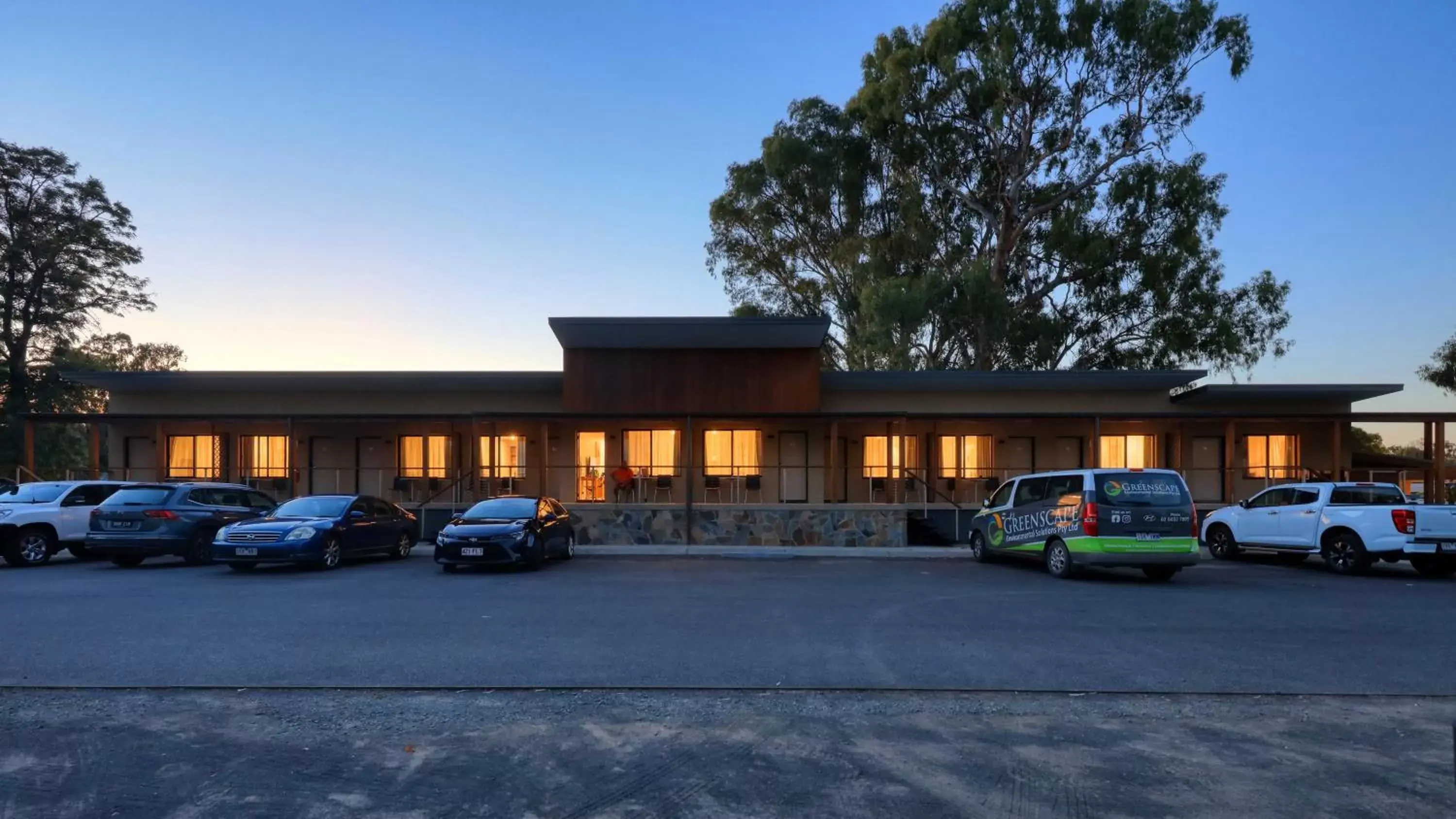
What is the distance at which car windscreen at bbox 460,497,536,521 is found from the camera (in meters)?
15.8

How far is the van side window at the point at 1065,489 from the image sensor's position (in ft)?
46.7

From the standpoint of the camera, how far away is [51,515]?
16281mm

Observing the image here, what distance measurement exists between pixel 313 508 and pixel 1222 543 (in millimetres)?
17513

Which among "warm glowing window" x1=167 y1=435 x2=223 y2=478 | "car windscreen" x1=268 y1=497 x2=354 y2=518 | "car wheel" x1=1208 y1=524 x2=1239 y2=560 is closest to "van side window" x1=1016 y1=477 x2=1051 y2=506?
"car wheel" x1=1208 y1=524 x2=1239 y2=560

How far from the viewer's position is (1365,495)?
50.4ft

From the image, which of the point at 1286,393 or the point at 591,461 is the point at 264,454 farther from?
the point at 1286,393

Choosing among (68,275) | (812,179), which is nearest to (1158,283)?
(812,179)

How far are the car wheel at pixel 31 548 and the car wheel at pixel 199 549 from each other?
235 centimetres

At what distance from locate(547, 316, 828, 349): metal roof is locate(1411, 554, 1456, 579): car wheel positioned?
1228 centimetres

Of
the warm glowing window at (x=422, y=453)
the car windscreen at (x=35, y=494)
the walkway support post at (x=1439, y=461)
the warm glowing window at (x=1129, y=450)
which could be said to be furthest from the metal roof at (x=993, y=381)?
the car windscreen at (x=35, y=494)

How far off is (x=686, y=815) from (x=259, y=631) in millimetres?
6621

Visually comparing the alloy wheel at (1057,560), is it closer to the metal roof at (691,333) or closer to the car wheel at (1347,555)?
the car wheel at (1347,555)

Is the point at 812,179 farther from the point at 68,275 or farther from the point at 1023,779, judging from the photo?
the point at 1023,779

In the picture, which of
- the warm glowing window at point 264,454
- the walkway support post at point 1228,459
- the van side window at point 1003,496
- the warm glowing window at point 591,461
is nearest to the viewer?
the van side window at point 1003,496
